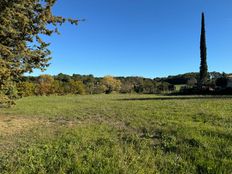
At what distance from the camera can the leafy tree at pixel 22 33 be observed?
760 cm

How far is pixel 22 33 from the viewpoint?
862cm

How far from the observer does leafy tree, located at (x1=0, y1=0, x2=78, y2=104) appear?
24.9 ft

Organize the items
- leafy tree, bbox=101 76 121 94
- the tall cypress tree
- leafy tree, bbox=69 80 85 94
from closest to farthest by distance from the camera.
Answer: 1. the tall cypress tree
2. leafy tree, bbox=69 80 85 94
3. leafy tree, bbox=101 76 121 94

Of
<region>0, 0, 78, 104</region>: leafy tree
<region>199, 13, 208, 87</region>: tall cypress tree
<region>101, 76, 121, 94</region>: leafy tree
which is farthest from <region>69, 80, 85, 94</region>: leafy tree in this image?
<region>0, 0, 78, 104</region>: leafy tree

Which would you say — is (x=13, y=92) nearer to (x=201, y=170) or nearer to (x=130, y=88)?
(x=201, y=170)

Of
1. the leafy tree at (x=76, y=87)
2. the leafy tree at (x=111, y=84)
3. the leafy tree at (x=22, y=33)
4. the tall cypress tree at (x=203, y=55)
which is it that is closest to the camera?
the leafy tree at (x=22, y=33)

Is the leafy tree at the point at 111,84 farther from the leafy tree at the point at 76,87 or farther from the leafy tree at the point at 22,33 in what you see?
the leafy tree at the point at 22,33

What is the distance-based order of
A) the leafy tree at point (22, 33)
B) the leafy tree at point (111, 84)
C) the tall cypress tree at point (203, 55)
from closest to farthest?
1. the leafy tree at point (22, 33)
2. the tall cypress tree at point (203, 55)
3. the leafy tree at point (111, 84)

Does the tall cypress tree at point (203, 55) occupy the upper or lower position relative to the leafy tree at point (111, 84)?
upper

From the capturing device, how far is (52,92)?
62.7 meters

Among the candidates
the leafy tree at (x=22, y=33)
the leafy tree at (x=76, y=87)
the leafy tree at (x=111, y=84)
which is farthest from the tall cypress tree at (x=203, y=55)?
the leafy tree at (x=22, y=33)

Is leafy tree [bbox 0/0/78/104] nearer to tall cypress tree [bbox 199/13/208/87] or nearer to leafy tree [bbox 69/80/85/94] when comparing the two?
tall cypress tree [bbox 199/13/208/87]

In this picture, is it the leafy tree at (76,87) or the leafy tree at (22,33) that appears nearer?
the leafy tree at (22,33)

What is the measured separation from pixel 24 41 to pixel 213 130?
6.93 meters
